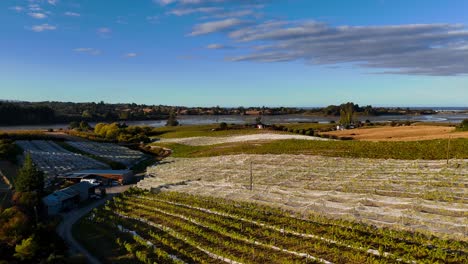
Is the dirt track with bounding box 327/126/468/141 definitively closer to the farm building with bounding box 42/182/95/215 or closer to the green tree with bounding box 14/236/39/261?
the farm building with bounding box 42/182/95/215

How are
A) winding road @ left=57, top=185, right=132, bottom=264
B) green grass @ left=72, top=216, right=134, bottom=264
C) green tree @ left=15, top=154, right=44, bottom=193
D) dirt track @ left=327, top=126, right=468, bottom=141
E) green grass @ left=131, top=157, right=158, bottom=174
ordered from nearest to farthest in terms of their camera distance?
green grass @ left=72, top=216, right=134, bottom=264
winding road @ left=57, top=185, right=132, bottom=264
green tree @ left=15, top=154, right=44, bottom=193
dirt track @ left=327, top=126, right=468, bottom=141
green grass @ left=131, top=157, right=158, bottom=174

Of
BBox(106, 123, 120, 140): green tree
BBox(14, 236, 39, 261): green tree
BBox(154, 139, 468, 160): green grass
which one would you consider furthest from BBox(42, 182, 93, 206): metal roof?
BBox(106, 123, 120, 140): green tree

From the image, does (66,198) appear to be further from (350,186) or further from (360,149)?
(360,149)

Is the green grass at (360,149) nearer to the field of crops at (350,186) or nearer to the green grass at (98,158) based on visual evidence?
the field of crops at (350,186)

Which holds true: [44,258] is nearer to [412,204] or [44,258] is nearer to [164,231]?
[164,231]

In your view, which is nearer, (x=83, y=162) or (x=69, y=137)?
(x=83, y=162)

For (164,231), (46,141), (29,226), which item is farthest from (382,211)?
(46,141)
